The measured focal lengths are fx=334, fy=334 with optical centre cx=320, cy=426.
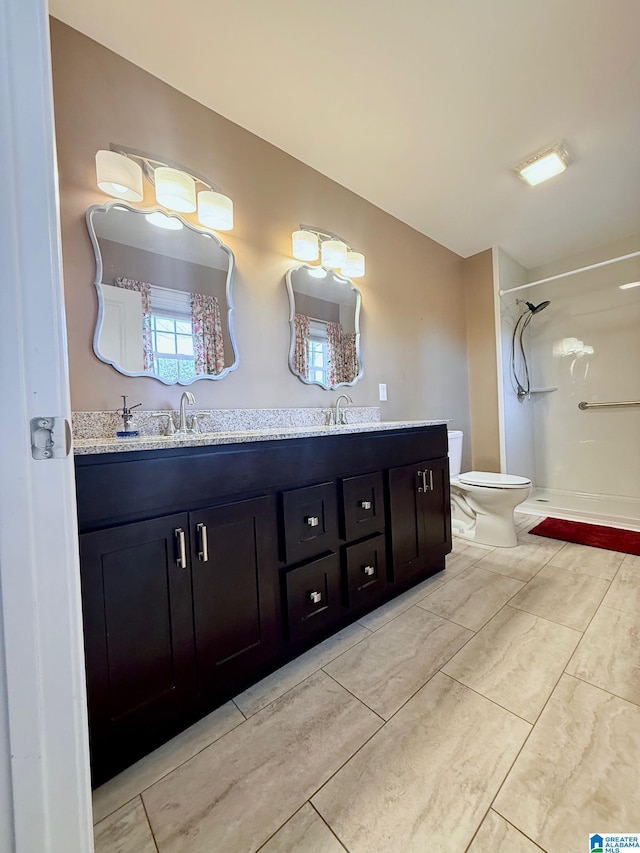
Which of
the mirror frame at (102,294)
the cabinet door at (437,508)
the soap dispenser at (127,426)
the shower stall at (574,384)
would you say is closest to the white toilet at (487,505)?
the cabinet door at (437,508)

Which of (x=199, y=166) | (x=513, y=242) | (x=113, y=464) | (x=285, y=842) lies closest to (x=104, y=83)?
(x=199, y=166)

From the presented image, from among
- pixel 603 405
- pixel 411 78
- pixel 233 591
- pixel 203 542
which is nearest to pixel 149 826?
pixel 233 591

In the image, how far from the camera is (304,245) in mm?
1874

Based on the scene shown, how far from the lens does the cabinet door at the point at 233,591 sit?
1.01 metres

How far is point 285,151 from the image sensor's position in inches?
73.5

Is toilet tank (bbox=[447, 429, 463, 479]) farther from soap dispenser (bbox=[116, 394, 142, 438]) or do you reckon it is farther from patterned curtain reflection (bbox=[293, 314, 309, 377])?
soap dispenser (bbox=[116, 394, 142, 438])

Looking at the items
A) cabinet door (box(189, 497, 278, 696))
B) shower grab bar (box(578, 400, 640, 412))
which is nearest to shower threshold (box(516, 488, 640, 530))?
shower grab bar (box(578, 400, 640, 412))

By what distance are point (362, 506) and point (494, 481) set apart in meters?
1.23

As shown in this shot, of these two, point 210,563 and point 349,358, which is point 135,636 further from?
point 349,358

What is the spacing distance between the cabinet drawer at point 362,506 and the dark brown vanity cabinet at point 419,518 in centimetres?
8

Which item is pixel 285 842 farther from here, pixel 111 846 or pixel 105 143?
pixel 105 143

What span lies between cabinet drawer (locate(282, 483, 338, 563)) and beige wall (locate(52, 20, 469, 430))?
624 millimetres

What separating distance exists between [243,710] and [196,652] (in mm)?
295

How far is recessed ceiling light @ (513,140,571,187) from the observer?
76.5 inches
